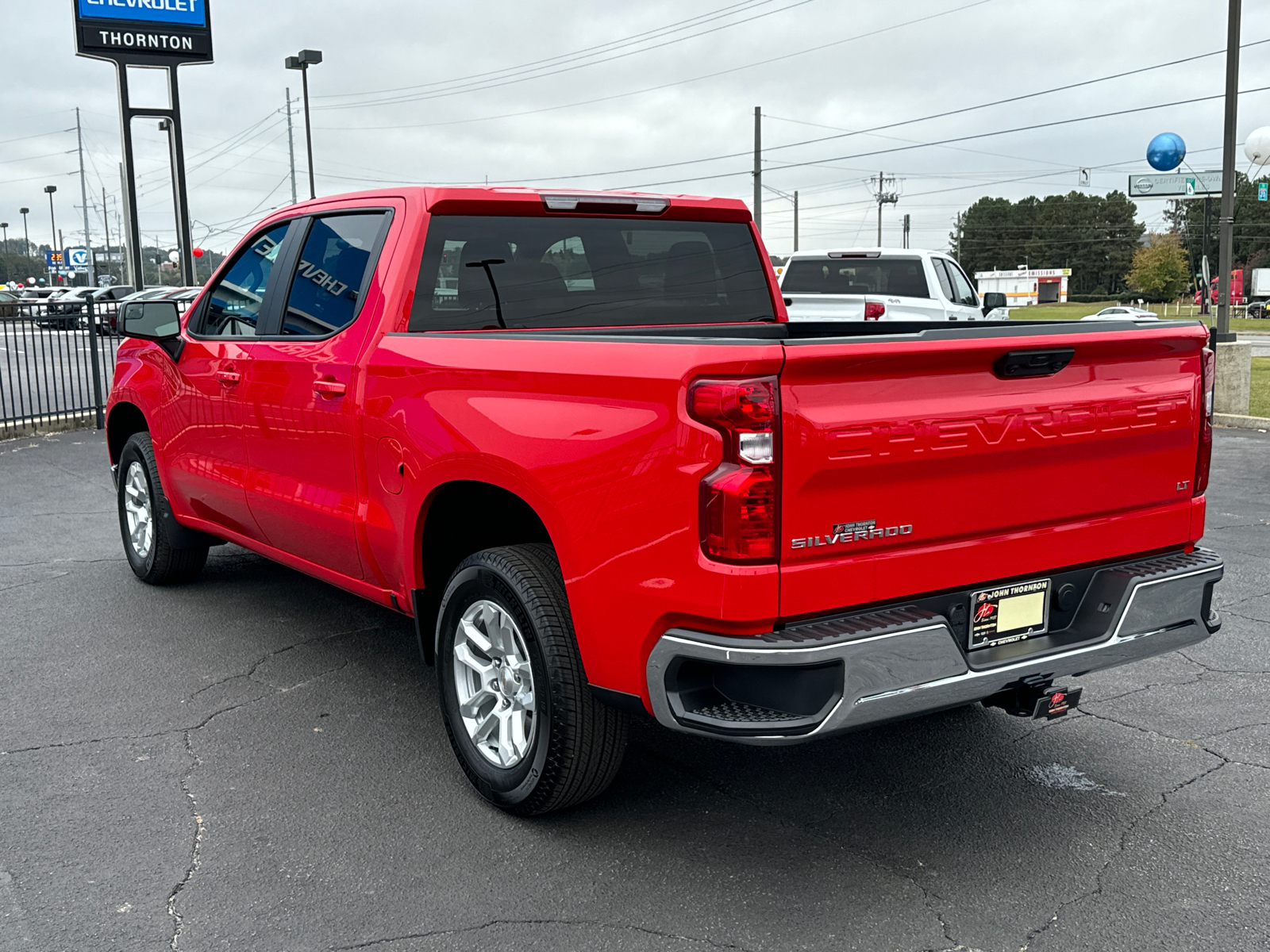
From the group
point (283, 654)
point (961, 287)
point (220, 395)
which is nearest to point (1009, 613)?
point (283, 654)

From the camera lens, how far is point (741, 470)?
276 cm

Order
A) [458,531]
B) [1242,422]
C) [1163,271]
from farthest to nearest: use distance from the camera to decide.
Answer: [1163,271] → [1242,422] → [458,531]

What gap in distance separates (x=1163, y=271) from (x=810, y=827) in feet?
Result: 371

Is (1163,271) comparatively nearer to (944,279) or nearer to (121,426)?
(944,279)

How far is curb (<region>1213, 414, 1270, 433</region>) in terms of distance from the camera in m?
13.7

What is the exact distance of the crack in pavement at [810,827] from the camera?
3027mm

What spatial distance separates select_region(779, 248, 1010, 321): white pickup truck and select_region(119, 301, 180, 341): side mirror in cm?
1035

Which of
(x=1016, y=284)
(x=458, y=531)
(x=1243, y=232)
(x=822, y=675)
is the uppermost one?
(x=1243, y=232)

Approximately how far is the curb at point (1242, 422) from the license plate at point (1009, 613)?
1180 cm

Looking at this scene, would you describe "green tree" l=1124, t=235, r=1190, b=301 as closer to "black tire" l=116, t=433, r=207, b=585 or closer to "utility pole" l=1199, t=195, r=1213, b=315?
"utility pole" l=1199, t=195, r=1213, b=315

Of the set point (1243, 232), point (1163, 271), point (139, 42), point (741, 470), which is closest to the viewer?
point (741, 470)

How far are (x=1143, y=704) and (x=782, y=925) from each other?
2325 millimetres

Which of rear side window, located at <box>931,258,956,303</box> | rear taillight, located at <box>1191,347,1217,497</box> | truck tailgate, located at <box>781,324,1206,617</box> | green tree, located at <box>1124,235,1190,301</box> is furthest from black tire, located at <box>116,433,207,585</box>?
green tree, located at <box>1124,235,1190,301</box>

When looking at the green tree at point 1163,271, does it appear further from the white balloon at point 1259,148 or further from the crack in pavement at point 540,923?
the crack in pavement at point 540,923
